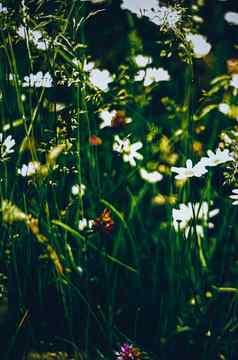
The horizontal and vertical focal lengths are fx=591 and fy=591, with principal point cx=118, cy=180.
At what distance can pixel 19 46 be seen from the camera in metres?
1.76

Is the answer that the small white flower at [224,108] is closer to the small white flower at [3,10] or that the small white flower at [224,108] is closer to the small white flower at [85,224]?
the small white flower at [85,224]

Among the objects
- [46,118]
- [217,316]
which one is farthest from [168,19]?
[217,316]

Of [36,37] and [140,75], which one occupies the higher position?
[36,37]

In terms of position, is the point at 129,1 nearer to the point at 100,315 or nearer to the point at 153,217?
the point at 153,217

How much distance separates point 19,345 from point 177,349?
32cm

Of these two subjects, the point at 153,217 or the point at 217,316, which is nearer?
the point at 217,316

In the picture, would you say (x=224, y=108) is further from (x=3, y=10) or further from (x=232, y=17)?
(x=3, y=10)

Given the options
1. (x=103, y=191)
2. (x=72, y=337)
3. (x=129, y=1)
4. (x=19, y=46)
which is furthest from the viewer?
(x=19, y=46)

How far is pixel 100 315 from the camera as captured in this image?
1203 mm

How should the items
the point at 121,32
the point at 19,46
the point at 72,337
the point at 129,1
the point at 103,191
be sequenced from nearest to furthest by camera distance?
1. the point at 72,337
2. the point at 103,191
3. the point at 129,1
4. the point at 19,46
5. the point at 121,32

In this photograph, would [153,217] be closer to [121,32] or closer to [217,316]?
[217,316]

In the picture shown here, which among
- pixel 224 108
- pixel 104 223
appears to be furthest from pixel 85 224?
pixel 224 108

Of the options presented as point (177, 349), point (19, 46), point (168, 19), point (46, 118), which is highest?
point (168, 19)

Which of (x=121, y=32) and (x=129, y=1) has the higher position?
(x=129, y=1)
